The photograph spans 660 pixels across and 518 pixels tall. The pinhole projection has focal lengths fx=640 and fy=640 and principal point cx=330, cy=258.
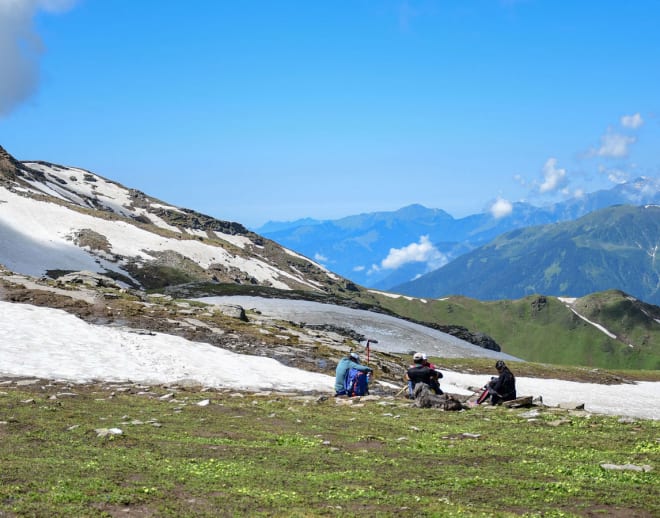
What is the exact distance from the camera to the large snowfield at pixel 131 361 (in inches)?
1287

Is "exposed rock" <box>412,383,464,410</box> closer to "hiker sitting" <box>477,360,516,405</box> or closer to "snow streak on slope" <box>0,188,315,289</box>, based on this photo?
"hiker sitting" <box>477,360,516,405</box>

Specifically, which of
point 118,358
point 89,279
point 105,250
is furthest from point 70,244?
point 118,358

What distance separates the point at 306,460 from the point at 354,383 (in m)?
15.0

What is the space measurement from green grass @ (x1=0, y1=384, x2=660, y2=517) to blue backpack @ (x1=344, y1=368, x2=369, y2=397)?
5.23 m

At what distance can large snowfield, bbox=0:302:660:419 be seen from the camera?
32688 millimetres

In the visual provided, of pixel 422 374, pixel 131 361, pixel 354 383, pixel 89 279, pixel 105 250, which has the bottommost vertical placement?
pixel 131 361

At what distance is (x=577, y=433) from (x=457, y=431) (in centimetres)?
419

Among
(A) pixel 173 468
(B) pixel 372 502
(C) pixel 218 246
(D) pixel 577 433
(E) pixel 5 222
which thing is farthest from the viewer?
(C) pixel 218 246

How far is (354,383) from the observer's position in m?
32.6

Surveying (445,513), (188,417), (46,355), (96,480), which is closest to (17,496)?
(96,480)

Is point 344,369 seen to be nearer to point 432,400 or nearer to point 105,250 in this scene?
point 432,400

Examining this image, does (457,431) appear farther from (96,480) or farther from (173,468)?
(96,480)

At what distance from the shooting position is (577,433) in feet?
74.1

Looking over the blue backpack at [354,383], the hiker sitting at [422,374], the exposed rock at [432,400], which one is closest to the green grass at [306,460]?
the exposed rock at [432,400]
